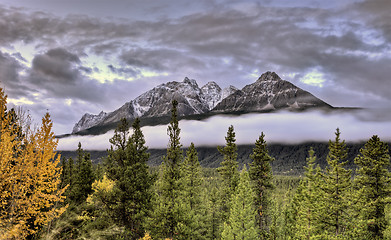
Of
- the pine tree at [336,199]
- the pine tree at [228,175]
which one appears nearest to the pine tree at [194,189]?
the pine tree at [228,175]

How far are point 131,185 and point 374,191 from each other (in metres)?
22.9

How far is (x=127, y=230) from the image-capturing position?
73.0 feet

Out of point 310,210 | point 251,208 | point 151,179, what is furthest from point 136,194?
point 310,210

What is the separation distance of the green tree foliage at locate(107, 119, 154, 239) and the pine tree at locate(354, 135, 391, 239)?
66.9ft

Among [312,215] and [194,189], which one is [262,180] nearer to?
[312,215]

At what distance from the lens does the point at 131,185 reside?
878 inches

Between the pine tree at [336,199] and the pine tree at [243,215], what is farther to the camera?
the pine tree at [243,215]

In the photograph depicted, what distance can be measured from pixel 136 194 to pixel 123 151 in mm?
4341

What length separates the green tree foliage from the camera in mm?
22250

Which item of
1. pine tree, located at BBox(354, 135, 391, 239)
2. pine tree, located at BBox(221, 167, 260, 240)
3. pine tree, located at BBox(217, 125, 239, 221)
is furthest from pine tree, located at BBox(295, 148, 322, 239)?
pine tree, located at BBox(217, 125, 239, 221)

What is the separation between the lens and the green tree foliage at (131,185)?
876 inches

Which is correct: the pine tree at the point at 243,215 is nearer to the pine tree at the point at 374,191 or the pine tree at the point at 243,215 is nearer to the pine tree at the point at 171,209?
the pine tree at the point at 171,209

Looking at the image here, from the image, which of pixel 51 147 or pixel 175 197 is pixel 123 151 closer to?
pixel 175 197

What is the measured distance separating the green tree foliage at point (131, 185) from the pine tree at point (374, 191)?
66.9ft
